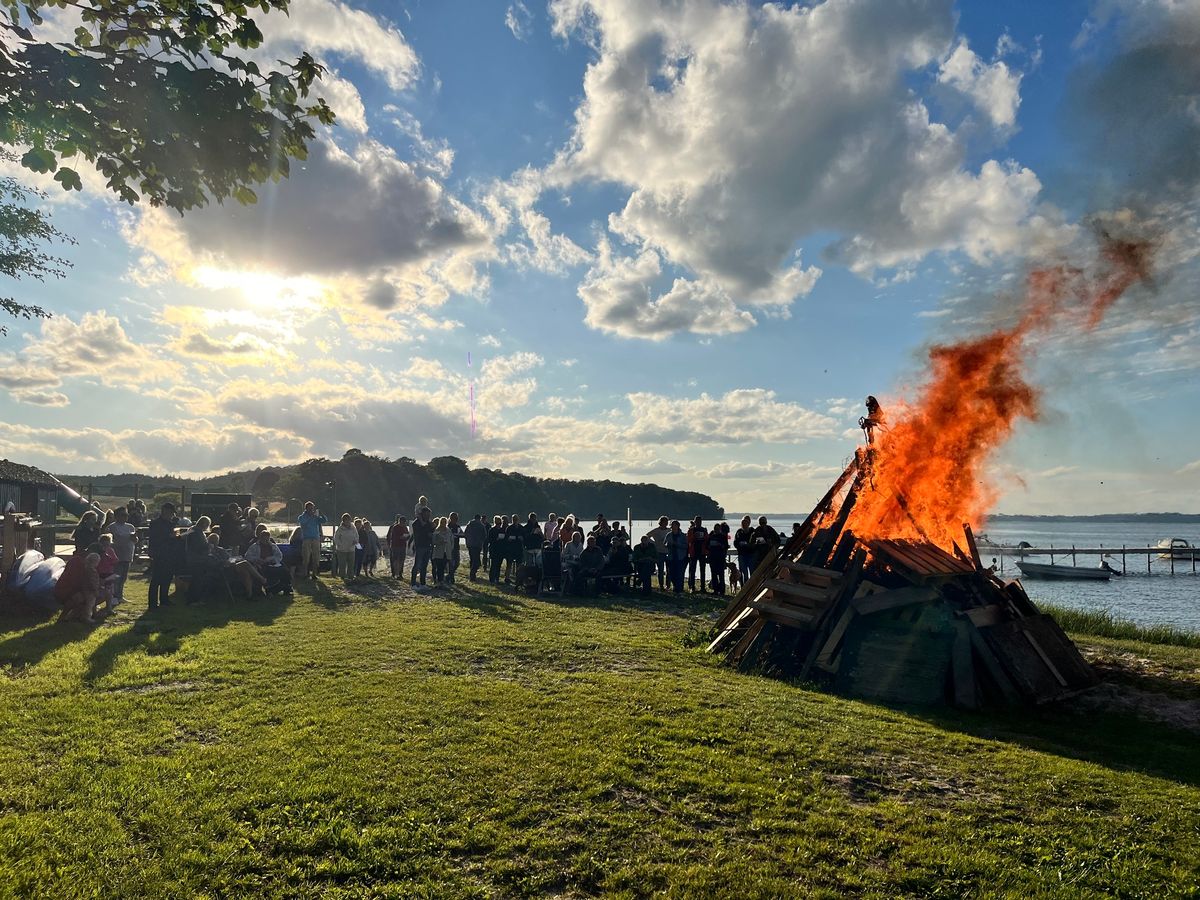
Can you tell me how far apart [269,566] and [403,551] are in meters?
5.57

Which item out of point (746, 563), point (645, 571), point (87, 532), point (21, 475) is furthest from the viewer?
point (21, 475)

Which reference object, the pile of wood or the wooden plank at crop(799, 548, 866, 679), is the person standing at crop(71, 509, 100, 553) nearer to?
the pile of wood

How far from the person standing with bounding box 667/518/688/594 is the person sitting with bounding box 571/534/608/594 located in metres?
2.47

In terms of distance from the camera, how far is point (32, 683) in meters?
8.34

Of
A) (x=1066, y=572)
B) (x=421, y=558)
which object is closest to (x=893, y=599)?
(x=421, y=558)

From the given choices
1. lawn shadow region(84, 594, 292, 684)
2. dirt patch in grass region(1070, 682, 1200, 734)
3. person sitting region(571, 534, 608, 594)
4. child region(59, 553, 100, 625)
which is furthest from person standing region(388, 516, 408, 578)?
dirt patch in grass region(1070, 682, 1200, 734)

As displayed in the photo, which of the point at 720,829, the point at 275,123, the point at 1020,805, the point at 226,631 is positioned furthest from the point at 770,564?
the point at 275,123

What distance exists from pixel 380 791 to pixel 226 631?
333 inches

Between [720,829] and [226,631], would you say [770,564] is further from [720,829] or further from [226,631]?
[226,631]

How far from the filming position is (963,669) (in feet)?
31.3

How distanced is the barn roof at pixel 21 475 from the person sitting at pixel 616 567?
27619 mm

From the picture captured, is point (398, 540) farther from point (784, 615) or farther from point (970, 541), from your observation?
point (970, 541)

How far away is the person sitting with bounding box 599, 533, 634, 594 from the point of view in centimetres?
2061

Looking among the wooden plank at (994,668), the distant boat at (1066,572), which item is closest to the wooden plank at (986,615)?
the wooden plank at (994,668)
